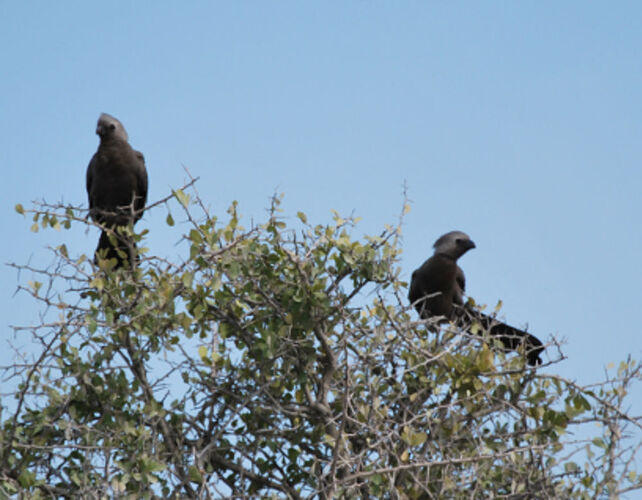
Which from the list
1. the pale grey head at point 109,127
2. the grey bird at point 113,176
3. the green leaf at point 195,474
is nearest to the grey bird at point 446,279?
the grey bird at point 113,176

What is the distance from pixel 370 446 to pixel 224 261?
1281 mm

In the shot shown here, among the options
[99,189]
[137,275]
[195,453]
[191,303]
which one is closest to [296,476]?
[195,453]

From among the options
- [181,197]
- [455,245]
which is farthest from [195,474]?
[455,245]

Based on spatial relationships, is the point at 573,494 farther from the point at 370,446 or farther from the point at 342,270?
the point at 342,270

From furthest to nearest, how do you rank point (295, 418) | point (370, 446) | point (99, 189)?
point (99, 189) → point (295, 418) → point (370, 446)

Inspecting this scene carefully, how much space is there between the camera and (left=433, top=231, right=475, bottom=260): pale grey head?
7258mm

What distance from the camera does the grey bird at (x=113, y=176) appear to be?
7035mm

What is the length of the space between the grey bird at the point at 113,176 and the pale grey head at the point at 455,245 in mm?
2528

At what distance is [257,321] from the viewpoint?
16.3ft

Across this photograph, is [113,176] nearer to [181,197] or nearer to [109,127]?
[109,127]

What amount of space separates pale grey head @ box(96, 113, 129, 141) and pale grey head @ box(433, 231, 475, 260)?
2.85m

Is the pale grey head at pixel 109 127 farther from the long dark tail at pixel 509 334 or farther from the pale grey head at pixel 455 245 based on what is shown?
the long dark tail at pixel 509 334

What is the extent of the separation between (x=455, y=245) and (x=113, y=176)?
2887 mm

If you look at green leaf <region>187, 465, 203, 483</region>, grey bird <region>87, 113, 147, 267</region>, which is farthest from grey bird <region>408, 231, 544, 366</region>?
green leaf <region>187, 465, 203, 483</region>
